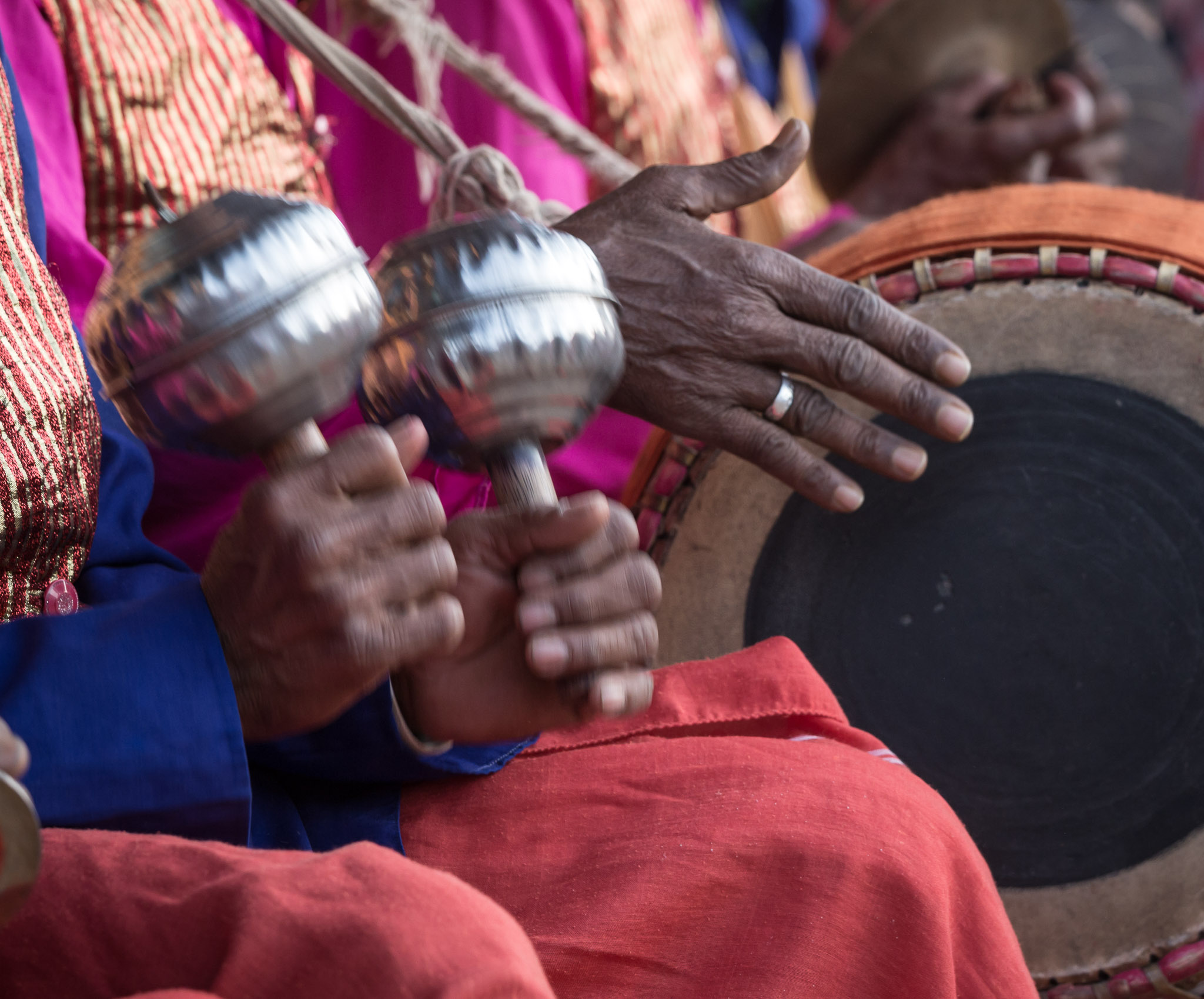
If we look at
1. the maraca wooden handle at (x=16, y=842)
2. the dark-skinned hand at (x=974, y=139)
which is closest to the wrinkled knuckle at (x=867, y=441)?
the maraca wooden handle at (x=16, y=842)

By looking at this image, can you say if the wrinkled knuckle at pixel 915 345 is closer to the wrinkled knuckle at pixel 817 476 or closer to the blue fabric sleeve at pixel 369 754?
the wrinkled knuckle at pixel 817 476

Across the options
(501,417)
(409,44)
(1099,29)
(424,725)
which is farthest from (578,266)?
(1099,29)

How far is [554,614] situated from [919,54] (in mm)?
Result: 2028

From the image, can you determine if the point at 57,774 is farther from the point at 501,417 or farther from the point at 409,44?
the point at 409,44

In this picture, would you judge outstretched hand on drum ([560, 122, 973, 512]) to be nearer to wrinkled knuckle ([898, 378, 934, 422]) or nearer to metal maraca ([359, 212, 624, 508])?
wrinkled knuckle ([898, 378, 934, 422])

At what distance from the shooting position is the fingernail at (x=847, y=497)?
3.31 feet

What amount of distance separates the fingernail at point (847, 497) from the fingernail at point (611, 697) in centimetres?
37

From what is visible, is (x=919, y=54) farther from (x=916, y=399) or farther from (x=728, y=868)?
(x=728, y=868)

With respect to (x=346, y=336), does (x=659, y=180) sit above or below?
above

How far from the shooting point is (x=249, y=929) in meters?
0.54

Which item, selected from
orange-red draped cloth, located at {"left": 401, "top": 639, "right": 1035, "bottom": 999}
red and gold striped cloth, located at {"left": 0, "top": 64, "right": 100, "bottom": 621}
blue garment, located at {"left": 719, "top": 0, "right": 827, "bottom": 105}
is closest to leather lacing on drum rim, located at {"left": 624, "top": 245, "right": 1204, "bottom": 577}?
orange-red draped cloth, located at {"left": 401, "top": 639, "right": 1035, "bottom": 999}

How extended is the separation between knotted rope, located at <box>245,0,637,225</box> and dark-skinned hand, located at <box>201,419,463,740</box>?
0.49 meters

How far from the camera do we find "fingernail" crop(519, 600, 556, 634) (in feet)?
2.34

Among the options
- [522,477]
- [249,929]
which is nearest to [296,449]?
[522,477]
